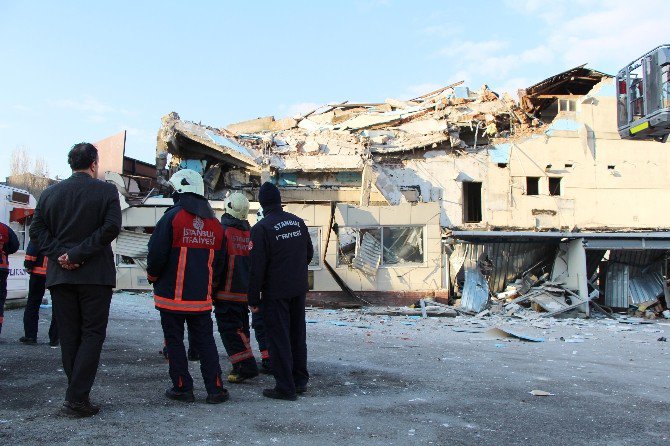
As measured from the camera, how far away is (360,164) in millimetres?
20812

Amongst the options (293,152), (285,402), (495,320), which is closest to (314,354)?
(285,402)

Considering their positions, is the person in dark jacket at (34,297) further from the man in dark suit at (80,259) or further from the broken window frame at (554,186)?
the broken window frame at (554,186)

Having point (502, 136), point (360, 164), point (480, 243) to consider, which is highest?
point (502, 136)

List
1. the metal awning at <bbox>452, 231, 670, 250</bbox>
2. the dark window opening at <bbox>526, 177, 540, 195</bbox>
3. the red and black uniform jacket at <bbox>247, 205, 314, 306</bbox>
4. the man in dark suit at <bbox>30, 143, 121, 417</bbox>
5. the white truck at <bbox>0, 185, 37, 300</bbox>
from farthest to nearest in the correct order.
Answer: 1. the dark window opening at <bbox>526, 177, 540, 195</bbox>
2. the metal awning at <bbox>452, 231, 670, 250</bbox>
3. the white truck at <bbox>0, 185, 37, 300</bbox>
4. the red and black uniform jacket at <bbox>247, 205, 314, 306</bbox>
5. the man in dark suit at <bbox>30, 143, 121, 417</bbox>

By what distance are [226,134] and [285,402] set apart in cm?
1798

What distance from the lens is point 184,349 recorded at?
426cm

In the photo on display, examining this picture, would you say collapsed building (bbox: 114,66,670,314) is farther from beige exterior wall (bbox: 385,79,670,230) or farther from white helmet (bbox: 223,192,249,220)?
white helmet (bbox: 223,192,249,220)

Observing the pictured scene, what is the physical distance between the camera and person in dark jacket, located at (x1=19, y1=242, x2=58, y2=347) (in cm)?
649

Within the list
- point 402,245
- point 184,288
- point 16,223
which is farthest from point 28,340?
point 402,245

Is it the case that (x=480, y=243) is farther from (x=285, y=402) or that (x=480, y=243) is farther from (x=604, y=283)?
(x=285, y=402)

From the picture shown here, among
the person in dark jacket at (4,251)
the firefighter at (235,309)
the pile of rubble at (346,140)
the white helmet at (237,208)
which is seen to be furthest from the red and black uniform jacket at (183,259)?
the pile of rubble at (346,140)

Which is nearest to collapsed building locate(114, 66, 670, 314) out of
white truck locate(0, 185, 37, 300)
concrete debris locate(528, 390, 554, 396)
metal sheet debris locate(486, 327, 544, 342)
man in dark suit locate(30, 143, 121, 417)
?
metal sheet debris locate(486, 327, 544, 342)

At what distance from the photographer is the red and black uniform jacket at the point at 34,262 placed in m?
6.46

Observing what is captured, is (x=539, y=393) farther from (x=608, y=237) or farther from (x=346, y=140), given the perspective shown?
(x=346, y=140)
